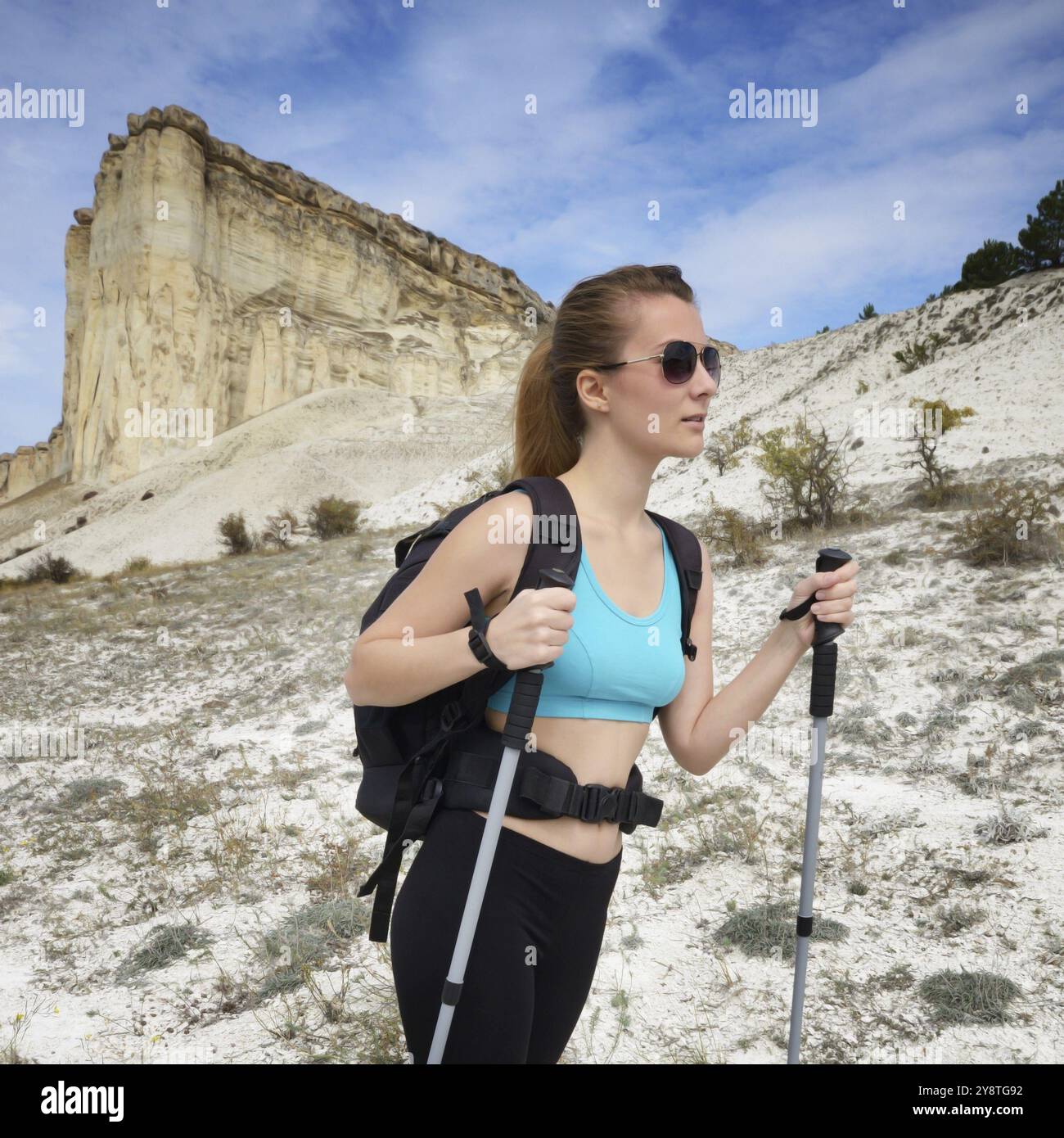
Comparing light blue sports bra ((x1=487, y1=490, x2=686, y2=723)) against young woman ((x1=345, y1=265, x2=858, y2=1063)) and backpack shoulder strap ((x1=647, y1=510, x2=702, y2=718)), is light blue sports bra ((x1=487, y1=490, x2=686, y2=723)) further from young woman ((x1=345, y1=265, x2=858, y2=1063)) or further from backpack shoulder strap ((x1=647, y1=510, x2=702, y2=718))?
backpack shoulder strap ((x1=647, y1=510, x2=702, y2=718))

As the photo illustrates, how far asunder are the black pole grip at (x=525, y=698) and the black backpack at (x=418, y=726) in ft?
0.33

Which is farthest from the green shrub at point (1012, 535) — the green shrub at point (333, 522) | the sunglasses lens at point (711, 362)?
the green shrub at point (333, 522)

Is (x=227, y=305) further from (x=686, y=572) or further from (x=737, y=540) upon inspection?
(x=686, y=572)

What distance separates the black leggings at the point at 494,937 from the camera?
1519mm

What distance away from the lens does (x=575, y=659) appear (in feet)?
5.13

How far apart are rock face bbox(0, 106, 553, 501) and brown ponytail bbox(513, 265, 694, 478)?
156 ft

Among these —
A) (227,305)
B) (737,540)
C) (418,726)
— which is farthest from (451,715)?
(227,305)

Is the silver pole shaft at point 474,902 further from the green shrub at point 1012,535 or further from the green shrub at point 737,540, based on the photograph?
the green shrub at point 737,540

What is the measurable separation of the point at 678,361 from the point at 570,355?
27 cm

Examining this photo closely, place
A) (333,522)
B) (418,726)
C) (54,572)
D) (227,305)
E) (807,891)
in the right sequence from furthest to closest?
1. (227,305)
2. (333,522)
3. (54,572)
4. (807,891)
5. (418,726)

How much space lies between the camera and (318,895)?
4.85 meters

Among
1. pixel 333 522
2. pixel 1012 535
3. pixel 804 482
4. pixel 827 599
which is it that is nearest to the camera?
pixel 827 599

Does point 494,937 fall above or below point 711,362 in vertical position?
below

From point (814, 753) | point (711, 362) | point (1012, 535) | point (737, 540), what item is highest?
point (711, 362)
